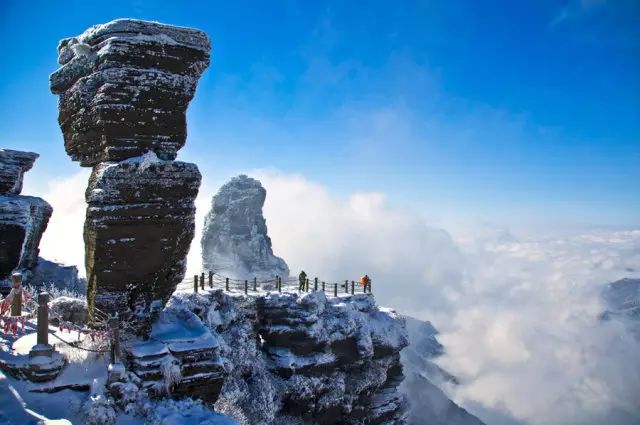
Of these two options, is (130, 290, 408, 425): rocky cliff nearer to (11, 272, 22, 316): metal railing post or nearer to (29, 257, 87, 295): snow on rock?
(11, 272, 22, 316): metal railing post

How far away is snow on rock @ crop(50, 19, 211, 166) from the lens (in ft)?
38.9

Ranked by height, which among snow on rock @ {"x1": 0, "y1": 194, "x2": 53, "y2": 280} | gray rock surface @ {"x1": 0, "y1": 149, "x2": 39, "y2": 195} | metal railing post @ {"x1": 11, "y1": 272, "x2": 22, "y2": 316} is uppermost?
gray rock surface @ {"x1": 0, "y1": 149, "x2": 39, "y2": 195}

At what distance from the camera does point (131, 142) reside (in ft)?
40.2

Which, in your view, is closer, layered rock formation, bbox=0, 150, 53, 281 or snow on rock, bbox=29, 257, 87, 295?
layered rock formation, bbox=0, 150, 53, 281

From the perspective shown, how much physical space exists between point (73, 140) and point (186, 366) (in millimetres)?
7662

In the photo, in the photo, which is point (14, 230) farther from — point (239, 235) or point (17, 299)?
point (239, 235)

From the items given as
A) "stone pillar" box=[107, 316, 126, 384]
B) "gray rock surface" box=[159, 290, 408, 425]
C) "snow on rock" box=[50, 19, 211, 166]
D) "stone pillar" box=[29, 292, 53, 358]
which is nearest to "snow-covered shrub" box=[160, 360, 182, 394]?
"stone pillar" box=[107, 316, 126, 384]

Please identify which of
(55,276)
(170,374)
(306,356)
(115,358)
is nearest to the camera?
(115,358)

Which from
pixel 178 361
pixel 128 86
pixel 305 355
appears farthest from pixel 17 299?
pixel 305 355

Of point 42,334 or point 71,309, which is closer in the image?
point 42,334

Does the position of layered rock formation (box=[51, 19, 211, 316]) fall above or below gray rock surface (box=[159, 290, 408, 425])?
above

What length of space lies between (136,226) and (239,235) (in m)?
60.8

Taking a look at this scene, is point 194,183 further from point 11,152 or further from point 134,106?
point 11,152

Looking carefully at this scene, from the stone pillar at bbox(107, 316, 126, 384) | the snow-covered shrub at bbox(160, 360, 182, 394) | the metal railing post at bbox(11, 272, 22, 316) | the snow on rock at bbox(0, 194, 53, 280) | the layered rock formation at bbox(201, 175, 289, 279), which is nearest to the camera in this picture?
the stone pillar at bbox(107, 316, 126, 384)
